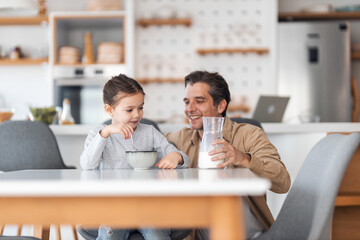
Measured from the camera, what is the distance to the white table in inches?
38.5

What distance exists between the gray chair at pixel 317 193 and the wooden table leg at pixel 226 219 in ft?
1.16

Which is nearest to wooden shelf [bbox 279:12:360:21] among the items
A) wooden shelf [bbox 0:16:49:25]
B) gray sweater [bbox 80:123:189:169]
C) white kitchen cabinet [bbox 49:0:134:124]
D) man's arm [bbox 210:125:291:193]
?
white kitchen cabinet [bbox 49:0:134:124]

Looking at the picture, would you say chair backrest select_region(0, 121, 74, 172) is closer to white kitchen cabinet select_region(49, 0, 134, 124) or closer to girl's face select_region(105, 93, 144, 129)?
girl's face select_region(105, 93, 144, 129)

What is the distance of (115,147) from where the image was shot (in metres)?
1.86

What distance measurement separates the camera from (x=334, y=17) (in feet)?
17.6

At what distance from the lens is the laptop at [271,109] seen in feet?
10.5

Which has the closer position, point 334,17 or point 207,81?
point 207,81

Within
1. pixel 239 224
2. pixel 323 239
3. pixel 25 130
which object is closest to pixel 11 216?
pixel 239 224

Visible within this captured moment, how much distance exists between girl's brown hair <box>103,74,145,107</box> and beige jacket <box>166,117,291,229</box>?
1.32 feet

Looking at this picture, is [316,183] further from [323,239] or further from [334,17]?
[334,17]

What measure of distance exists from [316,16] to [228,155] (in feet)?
13.2

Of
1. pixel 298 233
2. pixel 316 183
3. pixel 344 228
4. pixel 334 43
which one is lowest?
pixel 344 228

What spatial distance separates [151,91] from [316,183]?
3886mm

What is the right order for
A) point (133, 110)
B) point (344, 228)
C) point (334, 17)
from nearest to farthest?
point (133, 110), point (344, 228), point (334, 17)
